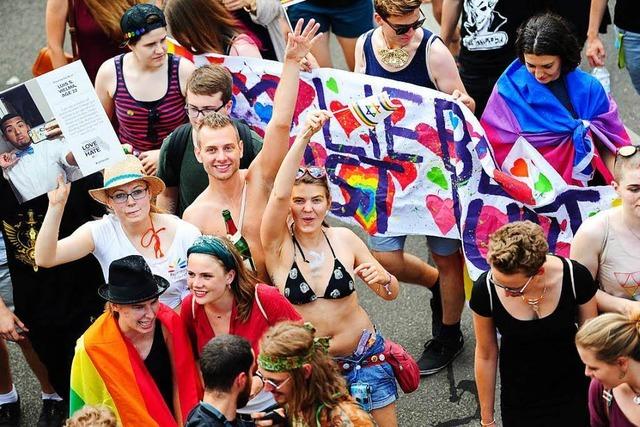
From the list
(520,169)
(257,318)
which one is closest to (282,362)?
(257,318)

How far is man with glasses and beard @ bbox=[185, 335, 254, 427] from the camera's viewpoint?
12.3ft

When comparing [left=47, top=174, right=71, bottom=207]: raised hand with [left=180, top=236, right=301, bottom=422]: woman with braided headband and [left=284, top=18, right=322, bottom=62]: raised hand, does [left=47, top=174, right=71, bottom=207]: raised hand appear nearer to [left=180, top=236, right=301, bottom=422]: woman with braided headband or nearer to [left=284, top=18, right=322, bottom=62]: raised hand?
[left=180, top=236, right=301, bottom=422]: woman with braided headband

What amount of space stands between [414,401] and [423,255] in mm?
1282

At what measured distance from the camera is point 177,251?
468cm

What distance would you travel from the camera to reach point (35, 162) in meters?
4.72

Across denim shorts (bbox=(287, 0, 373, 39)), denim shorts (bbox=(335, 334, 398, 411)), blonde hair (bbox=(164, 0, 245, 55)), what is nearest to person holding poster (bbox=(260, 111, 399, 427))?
denim shorts (bbox=(335, 334, 398, 411))

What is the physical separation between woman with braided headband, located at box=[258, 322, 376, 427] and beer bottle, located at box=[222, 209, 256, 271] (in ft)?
2.82

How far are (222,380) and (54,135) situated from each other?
5.15 feet

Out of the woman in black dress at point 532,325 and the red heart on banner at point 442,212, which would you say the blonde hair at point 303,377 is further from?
the red heart on banner at point 442,212

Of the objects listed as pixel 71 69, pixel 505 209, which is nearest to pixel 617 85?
pixel 505 209

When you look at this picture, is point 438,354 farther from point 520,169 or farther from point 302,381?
point 302,381

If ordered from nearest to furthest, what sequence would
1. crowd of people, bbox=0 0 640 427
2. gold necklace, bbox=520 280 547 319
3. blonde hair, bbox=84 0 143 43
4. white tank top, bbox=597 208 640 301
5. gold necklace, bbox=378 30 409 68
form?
crowd of people, bbox=0 0 640 427, gold necklace, bbox=520 280 547 319, white tank top, bbox=597 208 640 301, gold necklace, bbox=378 30 409 68, blonde hair, bbox=84 0 143 43

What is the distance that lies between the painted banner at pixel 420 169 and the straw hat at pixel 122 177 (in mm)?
1097

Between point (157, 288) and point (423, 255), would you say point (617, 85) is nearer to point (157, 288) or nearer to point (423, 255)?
point (423, 255)
